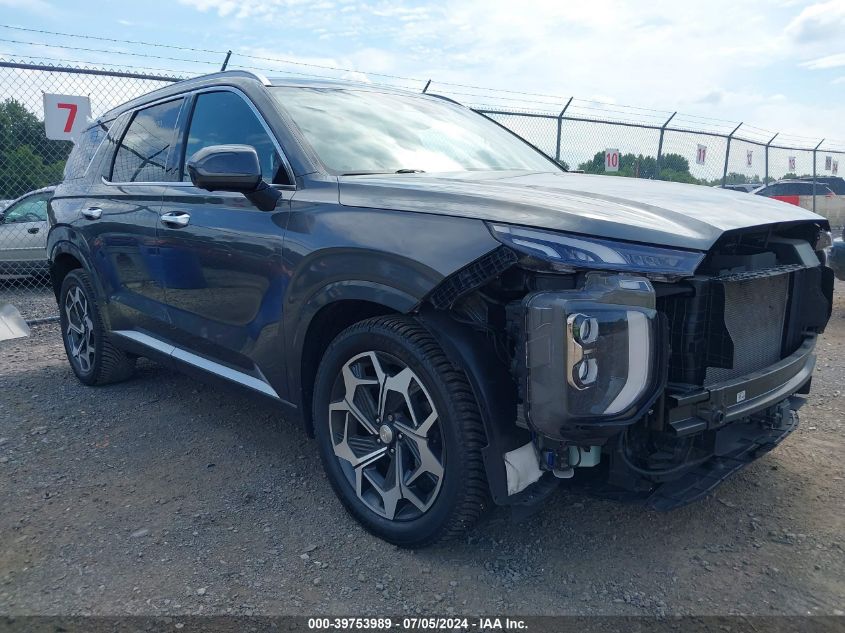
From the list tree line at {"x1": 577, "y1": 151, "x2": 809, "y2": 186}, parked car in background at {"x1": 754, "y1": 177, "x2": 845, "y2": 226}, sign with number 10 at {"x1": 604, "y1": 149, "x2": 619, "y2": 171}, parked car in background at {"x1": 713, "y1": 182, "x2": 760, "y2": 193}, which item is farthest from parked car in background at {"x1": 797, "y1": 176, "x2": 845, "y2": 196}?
sign with number 10 at {"x1": 604, "y1": 149, "x2": 619, "y2": 171}

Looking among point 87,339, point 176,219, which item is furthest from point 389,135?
point 87,339

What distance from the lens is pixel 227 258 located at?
3305 millimetres

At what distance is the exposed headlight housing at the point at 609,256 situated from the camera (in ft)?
7.14

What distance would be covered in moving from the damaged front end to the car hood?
0.18ft

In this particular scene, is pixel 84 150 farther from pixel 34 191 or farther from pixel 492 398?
pixel 34 191

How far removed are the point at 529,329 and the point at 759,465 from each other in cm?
198

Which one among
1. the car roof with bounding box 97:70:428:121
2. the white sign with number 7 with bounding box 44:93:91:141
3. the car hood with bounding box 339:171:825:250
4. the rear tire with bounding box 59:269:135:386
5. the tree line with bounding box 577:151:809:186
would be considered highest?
the white sign with number 7 with bounding box 44:93:91:141

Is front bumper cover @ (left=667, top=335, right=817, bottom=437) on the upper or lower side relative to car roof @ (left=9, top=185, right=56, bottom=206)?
lower

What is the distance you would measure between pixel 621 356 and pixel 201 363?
2.32 meters

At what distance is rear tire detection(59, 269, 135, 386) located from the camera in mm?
4801

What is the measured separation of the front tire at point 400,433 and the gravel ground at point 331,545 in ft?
0.59

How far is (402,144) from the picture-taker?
340 centimetres

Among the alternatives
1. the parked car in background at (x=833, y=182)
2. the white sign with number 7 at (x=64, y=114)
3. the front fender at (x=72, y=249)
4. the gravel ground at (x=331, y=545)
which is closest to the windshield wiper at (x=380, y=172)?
the gravel ground at (x=331, y=545)

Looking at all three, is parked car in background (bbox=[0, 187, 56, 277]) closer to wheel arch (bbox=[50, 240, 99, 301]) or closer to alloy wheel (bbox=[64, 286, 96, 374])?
wheel arch (bbox=[50, 240, 99, 301])
